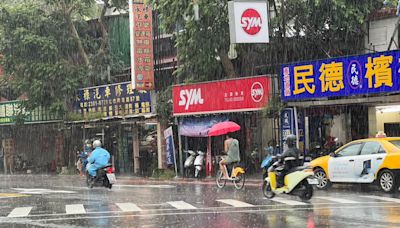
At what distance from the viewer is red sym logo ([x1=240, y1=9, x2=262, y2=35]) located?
2062 centimetres

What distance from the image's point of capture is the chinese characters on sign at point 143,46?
25906 mm

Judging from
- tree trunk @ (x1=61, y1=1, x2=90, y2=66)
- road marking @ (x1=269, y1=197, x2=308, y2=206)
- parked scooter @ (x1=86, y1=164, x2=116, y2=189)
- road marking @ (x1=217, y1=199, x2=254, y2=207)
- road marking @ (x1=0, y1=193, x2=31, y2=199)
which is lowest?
road marking @ (x1=0, y1=193, x2=31, y2=199)

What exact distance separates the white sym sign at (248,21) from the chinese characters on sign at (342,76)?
5.52ft

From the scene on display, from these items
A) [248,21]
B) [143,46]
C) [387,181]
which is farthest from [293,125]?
[143,46]

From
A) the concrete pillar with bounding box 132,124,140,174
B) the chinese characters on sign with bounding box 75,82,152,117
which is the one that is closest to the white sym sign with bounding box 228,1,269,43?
the chinese characters on sign with bounding box 75,82,152,117

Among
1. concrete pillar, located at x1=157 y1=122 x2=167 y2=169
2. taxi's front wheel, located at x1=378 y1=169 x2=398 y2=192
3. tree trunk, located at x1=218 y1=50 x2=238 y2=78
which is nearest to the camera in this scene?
taxi's front wheel, located at x1=378 y1=169 x2=398 y2=192

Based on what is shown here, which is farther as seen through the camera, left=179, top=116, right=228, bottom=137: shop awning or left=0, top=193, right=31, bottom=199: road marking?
left=179, top=116, right=228, bottom=137: shop awning

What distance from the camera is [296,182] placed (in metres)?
13.8

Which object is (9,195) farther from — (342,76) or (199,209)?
(342,76)

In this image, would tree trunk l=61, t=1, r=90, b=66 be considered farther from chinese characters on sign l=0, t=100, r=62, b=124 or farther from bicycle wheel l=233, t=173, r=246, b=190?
bicycle wheel l=233, t=173, r=246, b=190

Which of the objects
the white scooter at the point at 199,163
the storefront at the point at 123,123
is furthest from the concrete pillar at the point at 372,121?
the storefront at the point at 123,123

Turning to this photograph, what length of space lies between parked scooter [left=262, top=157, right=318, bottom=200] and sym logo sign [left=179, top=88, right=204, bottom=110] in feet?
34.1

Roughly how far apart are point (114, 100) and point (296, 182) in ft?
57.0

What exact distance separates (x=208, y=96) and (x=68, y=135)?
13.1m
